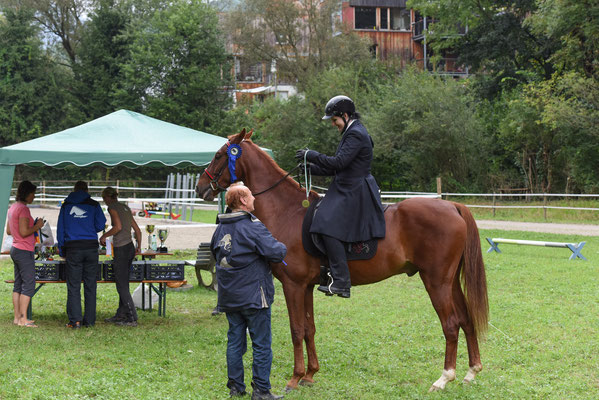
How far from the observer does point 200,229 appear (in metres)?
22.7

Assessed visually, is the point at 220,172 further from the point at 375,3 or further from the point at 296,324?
the point at 375,3

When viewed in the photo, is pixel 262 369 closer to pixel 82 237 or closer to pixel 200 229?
pixel 82 237

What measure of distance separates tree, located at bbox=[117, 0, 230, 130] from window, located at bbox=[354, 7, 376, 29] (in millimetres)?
11442

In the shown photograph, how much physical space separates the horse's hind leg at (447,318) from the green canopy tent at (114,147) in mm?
3885

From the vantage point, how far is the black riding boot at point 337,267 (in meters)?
6.09

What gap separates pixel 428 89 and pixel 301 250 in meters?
28.7

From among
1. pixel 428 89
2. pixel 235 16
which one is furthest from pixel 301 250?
pixel 235 16

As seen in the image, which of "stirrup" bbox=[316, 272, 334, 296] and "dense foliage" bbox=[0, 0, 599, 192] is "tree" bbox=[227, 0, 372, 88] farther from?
"stirrup" bbox=[316, 272, 334, 296]

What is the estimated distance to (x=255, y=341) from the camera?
561cm

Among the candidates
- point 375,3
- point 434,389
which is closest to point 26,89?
point 375,3

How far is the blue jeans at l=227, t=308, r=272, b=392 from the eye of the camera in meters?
5.60

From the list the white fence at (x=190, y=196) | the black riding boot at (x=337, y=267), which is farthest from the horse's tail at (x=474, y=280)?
the white fence at (x=190, y=196)

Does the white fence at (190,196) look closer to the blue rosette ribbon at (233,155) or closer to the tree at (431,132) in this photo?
the tree at (431,132)

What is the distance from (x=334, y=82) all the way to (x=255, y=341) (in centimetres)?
3401
